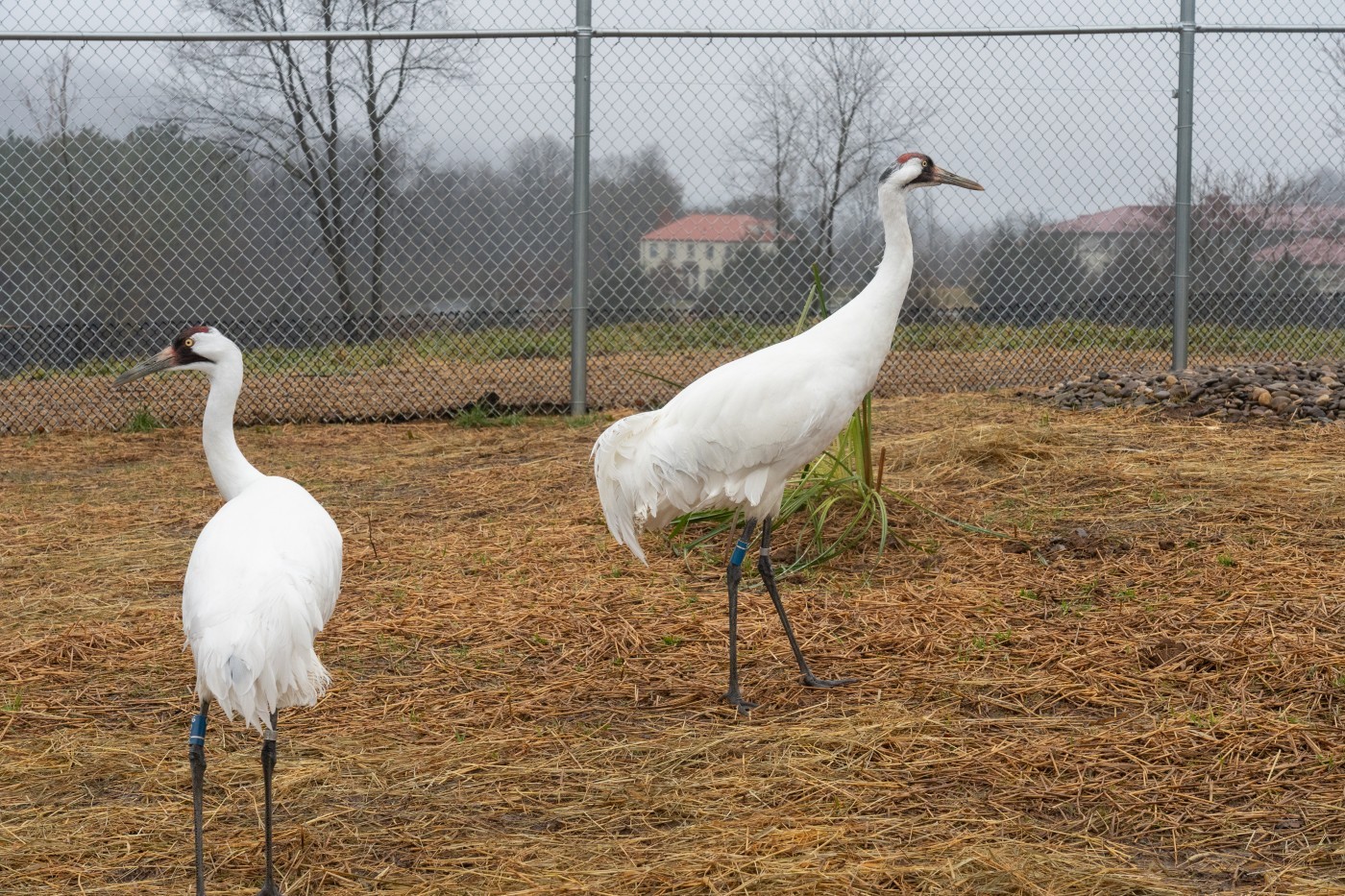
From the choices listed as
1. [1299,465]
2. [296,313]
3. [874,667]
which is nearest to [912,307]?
[1299,465]

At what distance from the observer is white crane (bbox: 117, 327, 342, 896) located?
7.46ft

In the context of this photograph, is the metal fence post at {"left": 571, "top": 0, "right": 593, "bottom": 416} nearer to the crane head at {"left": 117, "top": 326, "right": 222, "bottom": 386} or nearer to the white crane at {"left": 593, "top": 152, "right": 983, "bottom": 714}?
the white crane at {"left": 593, "top": 152, "right": 983, "bottom": 714}

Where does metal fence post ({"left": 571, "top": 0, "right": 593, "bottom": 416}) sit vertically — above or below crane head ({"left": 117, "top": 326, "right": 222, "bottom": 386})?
above

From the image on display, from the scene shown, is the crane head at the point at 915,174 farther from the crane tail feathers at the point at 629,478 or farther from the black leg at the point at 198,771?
the black leg at the point at 198,771

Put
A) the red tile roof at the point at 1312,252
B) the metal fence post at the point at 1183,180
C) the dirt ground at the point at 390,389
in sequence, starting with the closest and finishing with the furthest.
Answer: the dirt ground at the point at 390,389, the metal fence post at the point at 1183,180, the red tile roof at the point at 1312,252

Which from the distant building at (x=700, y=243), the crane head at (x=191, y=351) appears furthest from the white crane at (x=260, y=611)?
the distant building at (x=700, y=243)

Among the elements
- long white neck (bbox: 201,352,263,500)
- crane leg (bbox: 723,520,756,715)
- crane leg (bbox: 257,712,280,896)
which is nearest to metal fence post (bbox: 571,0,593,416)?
crane leg (bbox: 723,520,756,715)

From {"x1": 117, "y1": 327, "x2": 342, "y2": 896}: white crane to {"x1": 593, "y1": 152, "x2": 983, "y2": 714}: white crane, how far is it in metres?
1.03

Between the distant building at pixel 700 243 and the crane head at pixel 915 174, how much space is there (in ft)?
11.5

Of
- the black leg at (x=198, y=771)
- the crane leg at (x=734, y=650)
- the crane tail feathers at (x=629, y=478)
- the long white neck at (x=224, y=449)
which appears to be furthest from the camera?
the crane tail feathers at (x=629, y=478)

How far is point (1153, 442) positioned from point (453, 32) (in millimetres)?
4236

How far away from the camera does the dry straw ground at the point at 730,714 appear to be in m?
2.41

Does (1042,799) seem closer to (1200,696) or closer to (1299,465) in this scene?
(1200,696)

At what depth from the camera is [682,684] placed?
3396 millimetres
